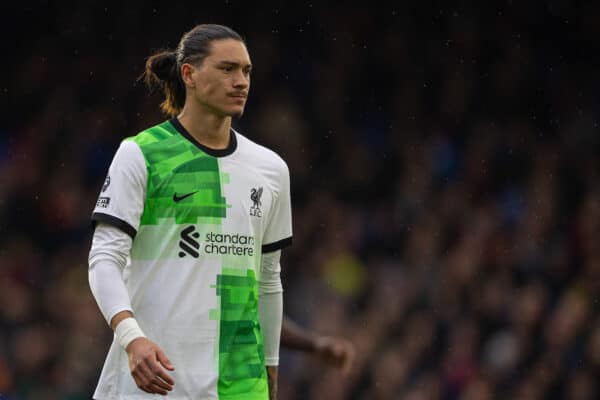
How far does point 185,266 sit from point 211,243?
0.13 metres

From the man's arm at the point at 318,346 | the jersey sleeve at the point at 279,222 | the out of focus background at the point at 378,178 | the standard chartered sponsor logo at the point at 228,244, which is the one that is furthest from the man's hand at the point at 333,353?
the out of focus background at the point at 378,178

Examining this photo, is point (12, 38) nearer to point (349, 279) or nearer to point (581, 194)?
point (349, 279)

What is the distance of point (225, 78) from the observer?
484 centimetres

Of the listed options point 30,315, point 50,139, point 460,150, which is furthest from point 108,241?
point 460,150

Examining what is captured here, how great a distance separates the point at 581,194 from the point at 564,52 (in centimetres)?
203

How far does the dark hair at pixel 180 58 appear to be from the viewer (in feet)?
16.0

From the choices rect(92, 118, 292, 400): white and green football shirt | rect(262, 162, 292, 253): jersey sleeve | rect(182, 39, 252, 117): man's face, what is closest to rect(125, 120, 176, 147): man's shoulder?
rect(92, 118, 292, 400): white and green football shirt

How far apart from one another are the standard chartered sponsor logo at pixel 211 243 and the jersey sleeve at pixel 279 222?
0.85 feet

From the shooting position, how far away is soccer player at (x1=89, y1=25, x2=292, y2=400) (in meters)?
4.63

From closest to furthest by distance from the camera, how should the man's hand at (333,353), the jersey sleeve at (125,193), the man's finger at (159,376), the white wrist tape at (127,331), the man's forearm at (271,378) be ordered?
the man's finger at (159,376), the white wrist tape at (127,331), the jersey sleeve at (125,193), the man's forearm at (271,378), the man's hand at (333,353)

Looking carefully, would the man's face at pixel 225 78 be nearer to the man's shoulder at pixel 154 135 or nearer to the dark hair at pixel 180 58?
the dark hair at pixel 180 58

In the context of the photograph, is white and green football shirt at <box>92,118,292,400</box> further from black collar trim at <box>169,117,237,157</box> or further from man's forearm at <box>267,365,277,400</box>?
man's forearm at <box>267,365,277,400</box>

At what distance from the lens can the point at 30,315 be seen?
10.6 meters

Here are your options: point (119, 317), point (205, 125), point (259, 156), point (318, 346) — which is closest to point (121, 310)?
point (119, 317)
